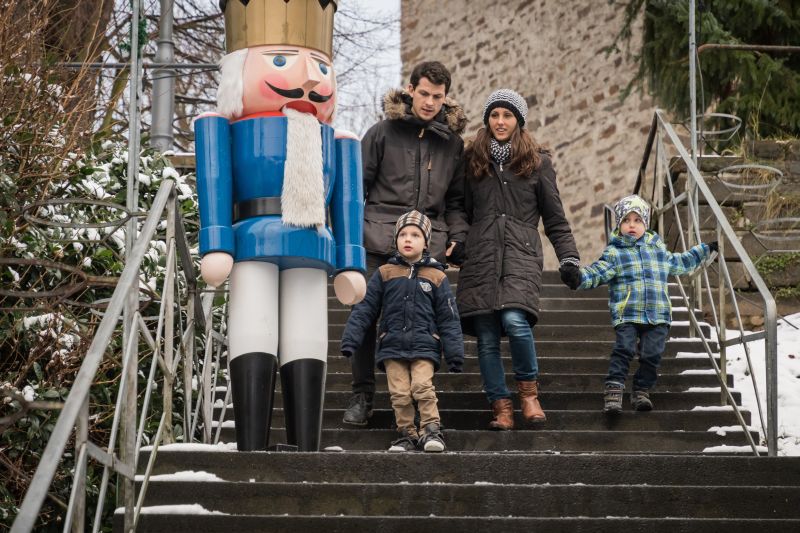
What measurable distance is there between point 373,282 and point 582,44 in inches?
431

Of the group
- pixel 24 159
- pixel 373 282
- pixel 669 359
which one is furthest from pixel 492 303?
pixel 24 159

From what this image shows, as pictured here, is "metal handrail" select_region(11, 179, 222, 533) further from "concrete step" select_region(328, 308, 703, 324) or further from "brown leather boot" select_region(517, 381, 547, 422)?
"brown leather boot" select_region(517, 381, 547, 422)

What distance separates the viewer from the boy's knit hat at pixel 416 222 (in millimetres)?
5750

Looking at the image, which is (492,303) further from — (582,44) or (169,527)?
(582,44)

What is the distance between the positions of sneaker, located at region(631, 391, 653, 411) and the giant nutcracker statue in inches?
65.6

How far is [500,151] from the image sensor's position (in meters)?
6.19

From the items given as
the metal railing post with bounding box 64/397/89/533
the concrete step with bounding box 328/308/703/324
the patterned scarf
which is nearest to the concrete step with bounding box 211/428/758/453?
the patterned scarf

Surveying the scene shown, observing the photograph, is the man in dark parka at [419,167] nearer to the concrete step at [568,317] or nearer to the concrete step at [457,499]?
the concrete step at [568,317]

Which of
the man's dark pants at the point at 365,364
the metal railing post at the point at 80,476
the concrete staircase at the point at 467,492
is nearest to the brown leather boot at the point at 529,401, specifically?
the man's dark pants at the point at 365,364

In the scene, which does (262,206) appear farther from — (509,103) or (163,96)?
(163,96)

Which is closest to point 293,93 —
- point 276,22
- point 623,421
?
point 276,22

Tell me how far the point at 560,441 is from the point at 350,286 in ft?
4.14

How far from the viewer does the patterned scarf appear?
6.18 m

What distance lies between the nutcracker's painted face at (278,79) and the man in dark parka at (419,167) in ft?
3.89
